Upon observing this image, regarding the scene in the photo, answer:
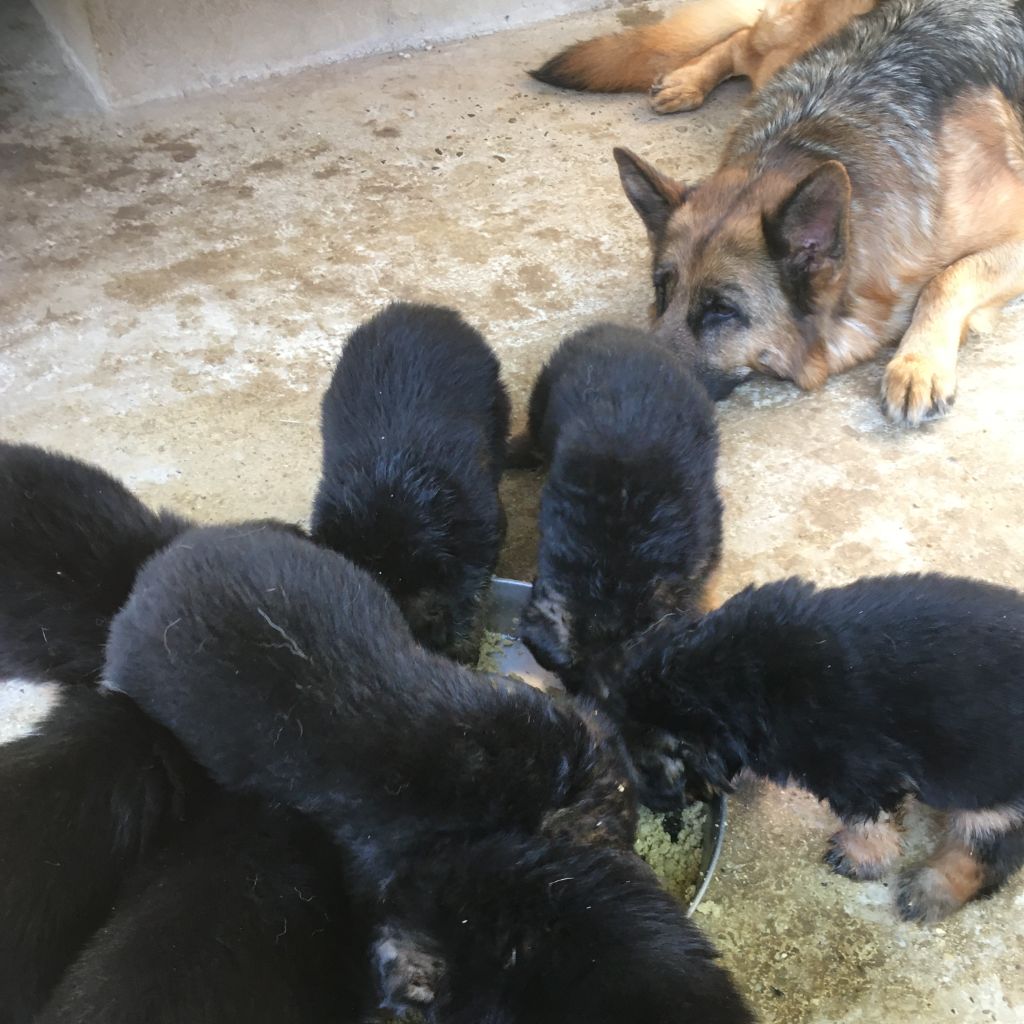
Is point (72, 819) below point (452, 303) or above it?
above

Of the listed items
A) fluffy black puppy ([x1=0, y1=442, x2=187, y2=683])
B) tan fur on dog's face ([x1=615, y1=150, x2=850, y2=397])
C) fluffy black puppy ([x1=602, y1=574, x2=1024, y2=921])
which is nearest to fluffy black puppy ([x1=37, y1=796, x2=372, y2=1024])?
fluffy black puppy ([x1=0, y1=442, x2=187, y2=683])

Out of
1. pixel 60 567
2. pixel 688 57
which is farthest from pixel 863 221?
pixel 60 567

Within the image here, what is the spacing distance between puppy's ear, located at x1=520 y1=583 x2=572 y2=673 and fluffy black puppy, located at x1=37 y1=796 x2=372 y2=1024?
2.36 feet

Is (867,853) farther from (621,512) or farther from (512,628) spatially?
(512,628)

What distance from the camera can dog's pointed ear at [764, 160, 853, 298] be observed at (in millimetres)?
2980

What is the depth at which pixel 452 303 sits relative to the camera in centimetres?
365

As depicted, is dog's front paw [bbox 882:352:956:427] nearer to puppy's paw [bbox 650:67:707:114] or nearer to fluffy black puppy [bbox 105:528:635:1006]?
fluffy black puppy [bbox 105:528:635:1006]

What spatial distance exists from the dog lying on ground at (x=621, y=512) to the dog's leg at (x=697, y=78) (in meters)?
2.65

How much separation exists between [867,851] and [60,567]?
1.80m

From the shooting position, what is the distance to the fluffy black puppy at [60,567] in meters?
2.11

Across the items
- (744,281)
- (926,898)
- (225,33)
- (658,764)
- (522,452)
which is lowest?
(926,898)

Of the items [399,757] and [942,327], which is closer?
[399,757]

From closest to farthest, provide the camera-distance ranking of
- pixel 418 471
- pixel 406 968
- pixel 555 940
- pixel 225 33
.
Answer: pixel 555 940, pixel 406 968, pixel 418 471, pixel 225 33

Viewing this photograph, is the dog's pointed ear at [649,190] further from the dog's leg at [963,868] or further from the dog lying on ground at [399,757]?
the dog's leg at [963,868]
